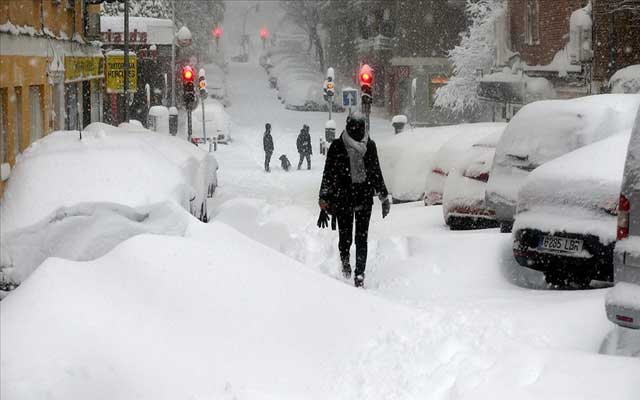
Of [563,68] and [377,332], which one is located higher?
[563,68]

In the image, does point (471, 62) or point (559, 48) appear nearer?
point (559, 48)

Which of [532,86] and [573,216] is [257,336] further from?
[532,86]

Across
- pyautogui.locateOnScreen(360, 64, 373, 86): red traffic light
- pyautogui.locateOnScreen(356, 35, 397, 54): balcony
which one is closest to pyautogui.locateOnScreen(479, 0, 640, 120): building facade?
pyautogui.locateOnScreen(360, 64, 373, 86): red traffic light

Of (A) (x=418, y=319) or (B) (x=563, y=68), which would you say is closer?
(A) (x=418, y=319)

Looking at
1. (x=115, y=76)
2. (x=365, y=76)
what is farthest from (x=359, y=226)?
(x=115, y=76)

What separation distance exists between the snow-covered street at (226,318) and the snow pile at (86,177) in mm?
25

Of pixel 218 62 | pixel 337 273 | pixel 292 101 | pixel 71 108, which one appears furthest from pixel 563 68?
pixel 218 62

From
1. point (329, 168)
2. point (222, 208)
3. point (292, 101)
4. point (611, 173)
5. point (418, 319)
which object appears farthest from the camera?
point (292, 101)

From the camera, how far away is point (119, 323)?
5922mm

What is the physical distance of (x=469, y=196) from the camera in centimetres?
1384

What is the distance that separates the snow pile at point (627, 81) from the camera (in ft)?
78.5

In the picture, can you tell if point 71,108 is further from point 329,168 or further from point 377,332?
point 377,332

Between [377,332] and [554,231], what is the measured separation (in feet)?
9.09

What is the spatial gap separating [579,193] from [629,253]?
2086 millimetres
